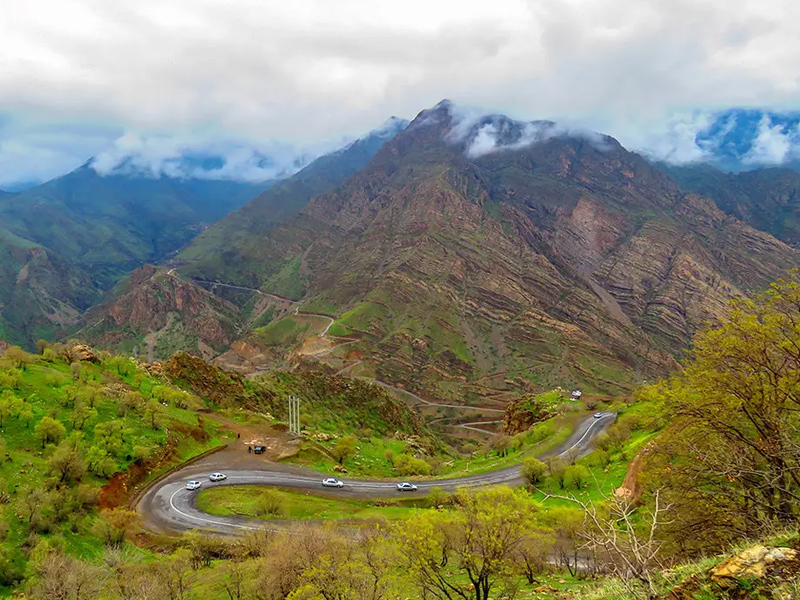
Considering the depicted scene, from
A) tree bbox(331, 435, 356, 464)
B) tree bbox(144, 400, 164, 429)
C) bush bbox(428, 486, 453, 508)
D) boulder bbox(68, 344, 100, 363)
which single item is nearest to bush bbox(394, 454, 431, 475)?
tree bbox(331, 435, 356, 464)

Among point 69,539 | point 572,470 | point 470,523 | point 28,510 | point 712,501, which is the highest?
point 712,501

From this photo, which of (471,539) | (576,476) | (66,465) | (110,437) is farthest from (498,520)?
(110,437)

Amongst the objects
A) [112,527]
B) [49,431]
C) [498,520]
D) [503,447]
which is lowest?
[503,447]

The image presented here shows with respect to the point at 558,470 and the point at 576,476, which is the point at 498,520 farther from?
the point at 558,470

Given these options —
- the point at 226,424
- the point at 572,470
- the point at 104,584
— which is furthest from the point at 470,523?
the point at 226,424

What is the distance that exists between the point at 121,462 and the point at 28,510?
1484 centimetres

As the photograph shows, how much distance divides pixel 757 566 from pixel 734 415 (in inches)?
388

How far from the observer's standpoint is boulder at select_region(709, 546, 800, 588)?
6.81m

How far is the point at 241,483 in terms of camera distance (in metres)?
47.8

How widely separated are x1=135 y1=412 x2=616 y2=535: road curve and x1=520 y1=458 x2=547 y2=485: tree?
4.52 m

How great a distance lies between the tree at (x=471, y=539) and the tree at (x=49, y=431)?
122ft

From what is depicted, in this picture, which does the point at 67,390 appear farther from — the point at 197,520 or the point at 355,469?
the point at 355,469

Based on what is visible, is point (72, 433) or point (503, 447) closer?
point (72, 433)

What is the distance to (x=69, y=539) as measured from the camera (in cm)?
3016
